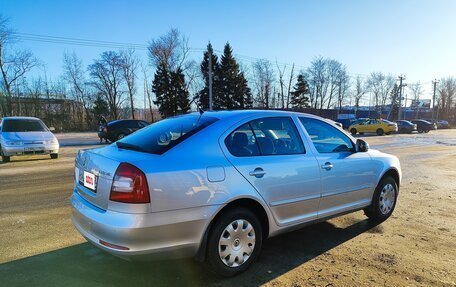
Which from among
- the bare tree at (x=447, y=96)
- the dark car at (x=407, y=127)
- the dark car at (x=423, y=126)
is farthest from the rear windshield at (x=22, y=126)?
the bare tree at (x=447, y=96)

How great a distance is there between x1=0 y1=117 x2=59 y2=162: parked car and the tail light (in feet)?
35.4

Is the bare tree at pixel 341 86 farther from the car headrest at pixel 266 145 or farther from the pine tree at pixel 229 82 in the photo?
the car headrest at pixel 266 145

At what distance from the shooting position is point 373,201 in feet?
16.2

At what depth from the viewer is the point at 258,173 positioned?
345cm

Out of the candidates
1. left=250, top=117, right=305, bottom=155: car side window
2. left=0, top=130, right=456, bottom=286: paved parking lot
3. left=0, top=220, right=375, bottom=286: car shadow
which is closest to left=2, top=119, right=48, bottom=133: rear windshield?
left=0, top=130, right=456, bottom=286: paved parking lot

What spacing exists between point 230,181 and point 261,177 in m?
0.39

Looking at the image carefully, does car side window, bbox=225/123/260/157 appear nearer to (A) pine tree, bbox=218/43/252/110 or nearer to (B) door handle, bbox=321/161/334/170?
(B) door handle, bbox=321/161/334/170

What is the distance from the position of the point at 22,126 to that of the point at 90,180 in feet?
37.5

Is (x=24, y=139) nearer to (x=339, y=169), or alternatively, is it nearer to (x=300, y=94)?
(x=339, y=169)

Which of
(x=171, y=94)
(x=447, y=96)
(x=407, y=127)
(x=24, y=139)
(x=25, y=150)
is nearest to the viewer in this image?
(x=25, y=150)

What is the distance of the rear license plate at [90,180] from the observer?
323cm

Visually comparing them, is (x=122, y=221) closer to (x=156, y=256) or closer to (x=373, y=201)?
(x=156, y=256)

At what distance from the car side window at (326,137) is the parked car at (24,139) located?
11.0 meters

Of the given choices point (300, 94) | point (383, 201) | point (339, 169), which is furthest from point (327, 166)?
point (300, 94)
